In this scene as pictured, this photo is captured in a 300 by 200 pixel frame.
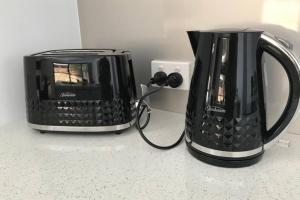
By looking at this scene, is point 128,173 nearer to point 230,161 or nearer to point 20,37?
point 230,161

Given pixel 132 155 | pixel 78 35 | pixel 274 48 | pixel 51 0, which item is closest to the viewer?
pixel 274 48

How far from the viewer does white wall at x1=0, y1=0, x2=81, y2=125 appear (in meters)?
0.83

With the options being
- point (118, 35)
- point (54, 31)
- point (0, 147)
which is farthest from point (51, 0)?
point (0, 147)

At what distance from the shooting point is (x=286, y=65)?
0.50 m

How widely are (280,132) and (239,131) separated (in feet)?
0.25

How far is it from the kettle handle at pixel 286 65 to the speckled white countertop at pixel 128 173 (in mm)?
104

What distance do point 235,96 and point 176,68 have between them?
1.06 feet

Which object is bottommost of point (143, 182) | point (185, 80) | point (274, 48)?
point (143, 182)

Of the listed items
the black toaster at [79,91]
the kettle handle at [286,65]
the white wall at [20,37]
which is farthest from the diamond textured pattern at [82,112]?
the kettle handle at [286,65]

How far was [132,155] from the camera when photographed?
64 cm

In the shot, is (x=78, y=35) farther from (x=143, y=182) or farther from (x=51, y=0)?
(x=143, y=182)

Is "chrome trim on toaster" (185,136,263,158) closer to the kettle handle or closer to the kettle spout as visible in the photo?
the kettle handle

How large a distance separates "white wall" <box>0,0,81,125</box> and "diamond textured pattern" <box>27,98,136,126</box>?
0.17m

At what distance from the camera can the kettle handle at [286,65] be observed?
49cm
